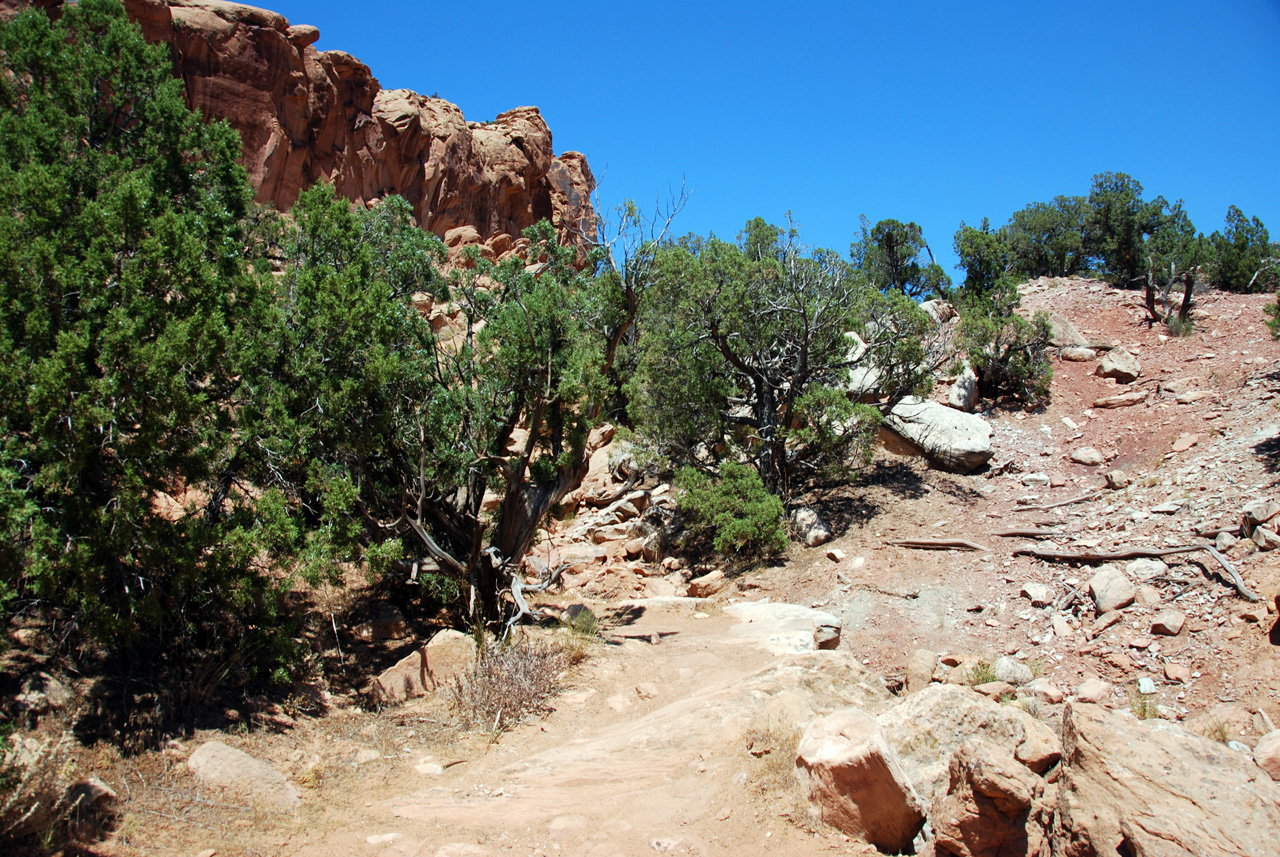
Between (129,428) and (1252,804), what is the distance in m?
7.82

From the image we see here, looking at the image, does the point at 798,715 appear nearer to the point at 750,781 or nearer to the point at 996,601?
the point at 750,781

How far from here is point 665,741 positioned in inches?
253

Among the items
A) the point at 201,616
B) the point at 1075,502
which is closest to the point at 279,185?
the point at 201,616

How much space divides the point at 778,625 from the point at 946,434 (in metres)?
7.26

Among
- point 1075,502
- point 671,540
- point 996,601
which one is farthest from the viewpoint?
point 671,540

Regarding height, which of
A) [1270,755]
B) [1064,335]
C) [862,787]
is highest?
[1064,335]

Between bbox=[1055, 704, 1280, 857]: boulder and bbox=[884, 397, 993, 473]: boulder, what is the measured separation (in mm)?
11812

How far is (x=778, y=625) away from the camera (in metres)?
10.4

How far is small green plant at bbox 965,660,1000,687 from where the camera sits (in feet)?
23.6

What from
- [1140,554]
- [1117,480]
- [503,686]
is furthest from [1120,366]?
[503,686]

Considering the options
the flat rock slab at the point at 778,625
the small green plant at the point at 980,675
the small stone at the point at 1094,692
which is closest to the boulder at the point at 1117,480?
the flat rock slab at the point at 778,625

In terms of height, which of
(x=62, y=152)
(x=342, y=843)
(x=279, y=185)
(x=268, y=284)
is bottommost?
(x=342, y=843)

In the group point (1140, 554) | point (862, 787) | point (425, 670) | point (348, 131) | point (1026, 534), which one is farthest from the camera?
point (348, 131)

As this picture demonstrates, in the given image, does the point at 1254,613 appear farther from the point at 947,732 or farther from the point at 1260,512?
the point at 947,732
